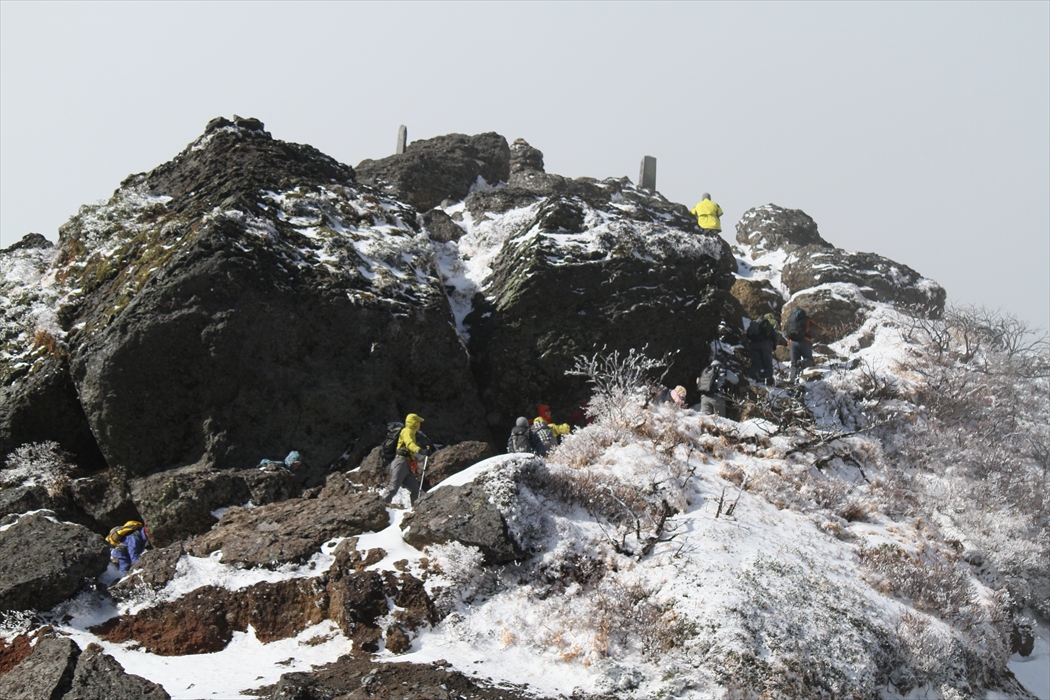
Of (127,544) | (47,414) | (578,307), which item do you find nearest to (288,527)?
(127,544)

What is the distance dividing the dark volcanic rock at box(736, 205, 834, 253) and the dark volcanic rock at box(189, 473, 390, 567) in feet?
66.8

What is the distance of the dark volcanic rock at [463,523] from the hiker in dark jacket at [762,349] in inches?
356

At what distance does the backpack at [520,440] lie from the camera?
13711 millimetres

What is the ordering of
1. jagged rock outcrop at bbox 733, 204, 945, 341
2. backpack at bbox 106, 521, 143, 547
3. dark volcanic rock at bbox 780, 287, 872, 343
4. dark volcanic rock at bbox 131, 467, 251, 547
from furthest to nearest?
1. jagged rock outcrop at bbox 733, 204, 945, 341
2. dark volcanic rock at bbox 780, 287, 872, 343
3. dark volcanic rock at bbox 131, 467, 251, 547
4. backpack at bbox 106, 521, 143, 547

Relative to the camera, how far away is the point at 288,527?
11.3 metres

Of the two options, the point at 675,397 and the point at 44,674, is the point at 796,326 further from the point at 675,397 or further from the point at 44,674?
the point at 44,674

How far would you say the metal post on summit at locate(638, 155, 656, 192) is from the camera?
30.6 metres

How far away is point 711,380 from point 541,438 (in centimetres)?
397

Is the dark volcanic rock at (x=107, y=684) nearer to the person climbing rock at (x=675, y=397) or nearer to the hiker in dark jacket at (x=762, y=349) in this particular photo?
the person climbing rock at (x=675, y=397)

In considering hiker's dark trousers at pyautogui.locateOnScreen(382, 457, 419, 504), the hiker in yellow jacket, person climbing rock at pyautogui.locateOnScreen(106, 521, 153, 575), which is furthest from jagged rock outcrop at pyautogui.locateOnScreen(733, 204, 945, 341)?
person climbing rock at pyautogui.locateOnScreen(106, 521, 153, 575)

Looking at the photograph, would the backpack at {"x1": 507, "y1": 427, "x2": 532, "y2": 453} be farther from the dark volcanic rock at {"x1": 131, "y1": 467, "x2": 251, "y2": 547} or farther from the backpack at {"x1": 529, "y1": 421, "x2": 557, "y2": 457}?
the dark volcanic rock at {"x1": 131, "y1": 467, "x2": 251, "y2": 547}

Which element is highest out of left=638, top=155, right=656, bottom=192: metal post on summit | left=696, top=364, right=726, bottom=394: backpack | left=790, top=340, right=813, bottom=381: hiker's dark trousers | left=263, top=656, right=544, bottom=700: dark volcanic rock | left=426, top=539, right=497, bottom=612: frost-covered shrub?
left=638, top=155, right=656, bottom=192: metal post on summit

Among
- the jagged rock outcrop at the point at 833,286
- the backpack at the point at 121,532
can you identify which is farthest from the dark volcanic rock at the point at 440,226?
the backpack at the point at 121,532

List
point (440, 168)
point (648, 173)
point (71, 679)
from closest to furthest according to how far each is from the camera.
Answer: point (71, 679) → point (440, 168) → point (648, 173)
